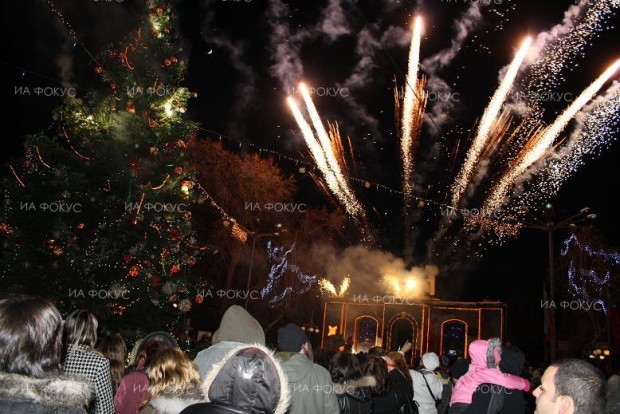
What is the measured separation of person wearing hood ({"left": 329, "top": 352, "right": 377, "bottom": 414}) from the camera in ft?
21.3

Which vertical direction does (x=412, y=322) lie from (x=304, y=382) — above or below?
above

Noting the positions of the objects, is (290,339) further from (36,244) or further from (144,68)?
(144,68)

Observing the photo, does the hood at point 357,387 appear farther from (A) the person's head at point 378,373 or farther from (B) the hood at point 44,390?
(B) the hood at point 44,390

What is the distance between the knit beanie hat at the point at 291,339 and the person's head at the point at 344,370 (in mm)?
1422

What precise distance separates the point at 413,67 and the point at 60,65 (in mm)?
10730

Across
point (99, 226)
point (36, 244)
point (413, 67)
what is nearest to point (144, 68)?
point (99, 226)

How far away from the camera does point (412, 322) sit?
34781 mm

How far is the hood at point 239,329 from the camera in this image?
5.25 metres

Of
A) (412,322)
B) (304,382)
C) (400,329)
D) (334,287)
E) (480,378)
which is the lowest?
(304,382)

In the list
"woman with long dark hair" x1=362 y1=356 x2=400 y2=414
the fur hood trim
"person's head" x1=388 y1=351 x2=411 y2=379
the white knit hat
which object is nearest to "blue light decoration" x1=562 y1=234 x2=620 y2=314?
the white knit hat

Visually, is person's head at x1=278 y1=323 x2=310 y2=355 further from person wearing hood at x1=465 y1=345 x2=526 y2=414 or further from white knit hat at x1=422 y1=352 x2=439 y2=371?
white knit hat at x1=422 y1=352 x2=439 y2=371

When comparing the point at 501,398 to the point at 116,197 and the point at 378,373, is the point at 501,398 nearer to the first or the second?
the point at 378,373

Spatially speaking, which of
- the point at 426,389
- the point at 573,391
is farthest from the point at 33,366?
the point at 426,389

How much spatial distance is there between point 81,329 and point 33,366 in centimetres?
220
